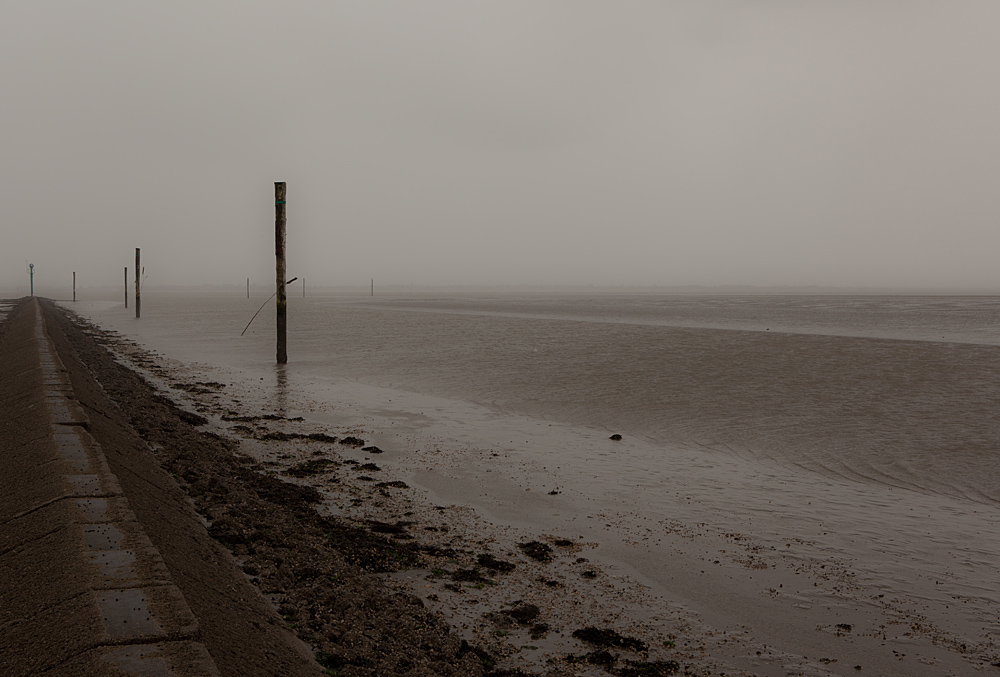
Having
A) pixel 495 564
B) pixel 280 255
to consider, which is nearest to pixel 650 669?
pixel 495 564

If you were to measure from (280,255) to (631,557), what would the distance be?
16.9m

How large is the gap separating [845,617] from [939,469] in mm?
5764

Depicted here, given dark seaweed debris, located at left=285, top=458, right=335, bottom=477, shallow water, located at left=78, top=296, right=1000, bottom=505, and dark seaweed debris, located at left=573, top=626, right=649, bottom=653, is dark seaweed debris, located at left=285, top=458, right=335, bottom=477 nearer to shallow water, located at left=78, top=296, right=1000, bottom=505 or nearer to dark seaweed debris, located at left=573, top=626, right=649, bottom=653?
dark seaweed debris, located at left=573, top=626, right=649, bottom=653

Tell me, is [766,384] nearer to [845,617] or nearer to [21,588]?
[845,617]

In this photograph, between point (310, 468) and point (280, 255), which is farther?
point (280, 255)

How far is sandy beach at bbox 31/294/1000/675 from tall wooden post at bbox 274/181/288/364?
1060cm

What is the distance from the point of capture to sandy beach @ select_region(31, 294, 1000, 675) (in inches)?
168

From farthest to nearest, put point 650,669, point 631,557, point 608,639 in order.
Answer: point 631,557, point 608,639, point 650,669

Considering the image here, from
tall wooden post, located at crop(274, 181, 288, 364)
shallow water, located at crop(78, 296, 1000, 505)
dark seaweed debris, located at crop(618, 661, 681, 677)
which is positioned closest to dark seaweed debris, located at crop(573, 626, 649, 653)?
dark seaweed debris, located at crop(618, 661, 681, 677)

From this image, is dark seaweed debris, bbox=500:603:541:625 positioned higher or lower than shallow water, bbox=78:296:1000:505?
lower

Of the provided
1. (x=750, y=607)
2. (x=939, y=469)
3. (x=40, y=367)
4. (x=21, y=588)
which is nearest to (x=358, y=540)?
(x=21, y=588)

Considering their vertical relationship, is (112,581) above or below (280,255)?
below

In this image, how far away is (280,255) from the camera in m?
19.8

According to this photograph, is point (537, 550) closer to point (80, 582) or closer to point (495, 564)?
point (495, 564)
